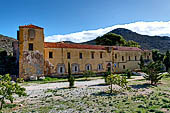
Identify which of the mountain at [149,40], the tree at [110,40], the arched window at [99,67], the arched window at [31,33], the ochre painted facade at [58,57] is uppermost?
the mountain at [149,40]

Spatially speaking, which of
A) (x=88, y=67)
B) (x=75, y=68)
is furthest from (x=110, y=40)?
(x=75, y=68)

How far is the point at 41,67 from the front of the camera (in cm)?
2561

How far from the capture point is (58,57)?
2797 centimetres

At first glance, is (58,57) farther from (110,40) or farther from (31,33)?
(110,40)

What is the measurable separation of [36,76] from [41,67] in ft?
5.73

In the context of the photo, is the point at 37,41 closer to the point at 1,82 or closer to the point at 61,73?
the point at 61,73

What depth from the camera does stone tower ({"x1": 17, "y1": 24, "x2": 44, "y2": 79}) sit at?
80.3ft

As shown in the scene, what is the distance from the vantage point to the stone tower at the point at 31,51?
24.5m

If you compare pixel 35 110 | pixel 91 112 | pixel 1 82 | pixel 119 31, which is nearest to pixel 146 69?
pixel 91 112

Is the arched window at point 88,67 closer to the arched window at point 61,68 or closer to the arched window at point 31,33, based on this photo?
the arched window at point 61,68

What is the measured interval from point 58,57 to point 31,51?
16.7 feet

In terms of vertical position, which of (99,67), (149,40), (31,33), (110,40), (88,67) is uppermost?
(149,40)

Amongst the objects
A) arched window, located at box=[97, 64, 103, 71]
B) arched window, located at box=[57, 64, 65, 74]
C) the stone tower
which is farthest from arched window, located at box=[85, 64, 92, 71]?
the stone tower

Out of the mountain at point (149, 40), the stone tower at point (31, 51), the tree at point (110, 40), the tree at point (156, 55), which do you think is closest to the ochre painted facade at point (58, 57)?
the stone tower at point (31, 51)
